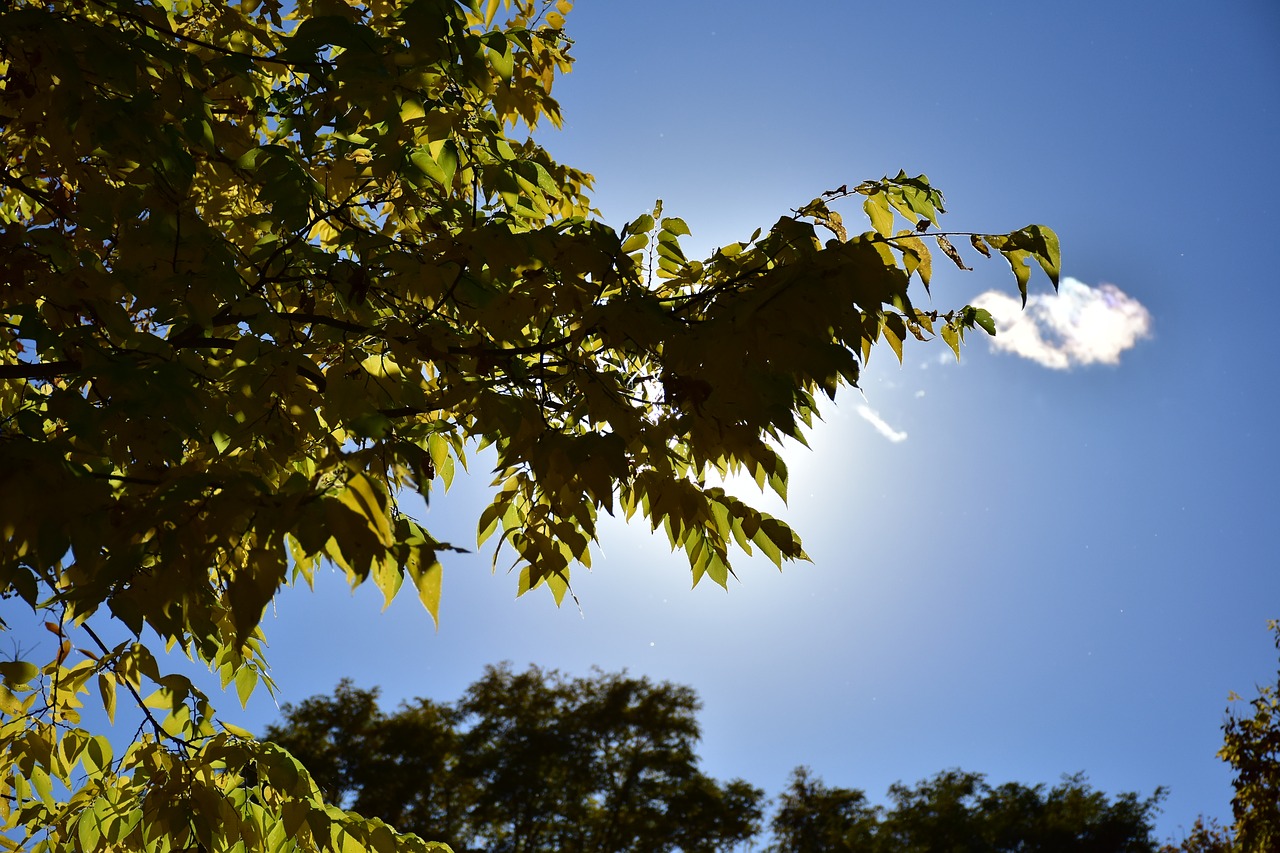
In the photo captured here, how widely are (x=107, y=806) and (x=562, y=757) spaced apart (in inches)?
1055

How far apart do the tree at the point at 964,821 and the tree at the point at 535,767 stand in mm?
2607

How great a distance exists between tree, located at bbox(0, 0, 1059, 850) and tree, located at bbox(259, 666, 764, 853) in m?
26.2

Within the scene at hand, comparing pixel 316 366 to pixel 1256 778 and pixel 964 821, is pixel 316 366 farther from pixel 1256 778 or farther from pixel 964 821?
pixel 964 821

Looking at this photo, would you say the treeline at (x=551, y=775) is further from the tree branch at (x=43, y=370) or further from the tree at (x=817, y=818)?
the tree branch at (x=43, y=370)

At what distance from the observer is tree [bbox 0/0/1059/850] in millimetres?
1493

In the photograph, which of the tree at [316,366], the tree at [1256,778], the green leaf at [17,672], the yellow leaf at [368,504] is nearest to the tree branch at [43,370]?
the tree at [316,366]

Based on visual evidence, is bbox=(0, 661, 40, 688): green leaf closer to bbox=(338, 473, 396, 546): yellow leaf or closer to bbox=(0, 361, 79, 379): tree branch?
bbox=(0, 361, 79, 379): tree branch

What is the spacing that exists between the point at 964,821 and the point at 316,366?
110 ft

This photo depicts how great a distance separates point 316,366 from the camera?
2.44 meters

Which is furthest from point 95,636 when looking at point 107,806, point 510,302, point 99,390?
point 510,302

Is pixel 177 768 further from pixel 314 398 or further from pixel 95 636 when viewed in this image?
pixel 314 398

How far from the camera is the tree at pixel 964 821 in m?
28.6

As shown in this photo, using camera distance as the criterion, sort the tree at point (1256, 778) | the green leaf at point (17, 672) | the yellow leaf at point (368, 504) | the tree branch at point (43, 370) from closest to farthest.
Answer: the yellow leaf at point (368, 504) → the tree branch at point (43, 370) → the green leaf at point (17, 672) → the tree at point (1256, 778)

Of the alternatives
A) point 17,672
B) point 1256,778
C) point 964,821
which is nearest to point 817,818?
point 964,821
